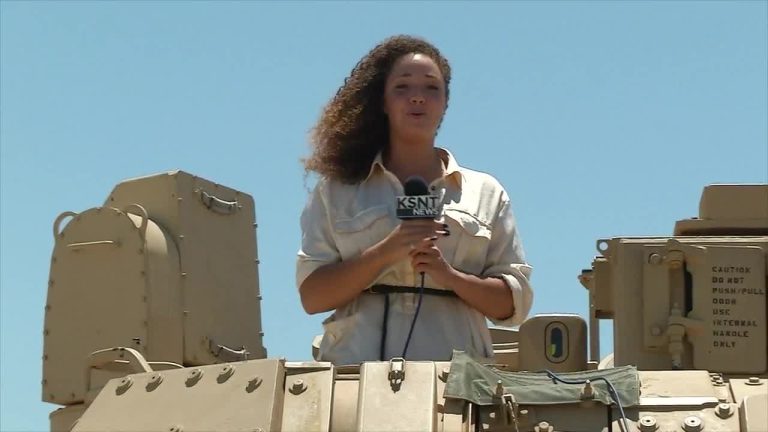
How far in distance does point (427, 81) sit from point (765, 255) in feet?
6.29

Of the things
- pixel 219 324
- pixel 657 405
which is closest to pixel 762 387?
pixel 657 405

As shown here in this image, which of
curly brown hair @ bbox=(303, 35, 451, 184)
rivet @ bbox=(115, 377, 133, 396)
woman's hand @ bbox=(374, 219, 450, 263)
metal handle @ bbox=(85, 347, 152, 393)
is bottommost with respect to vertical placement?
rivet @ bbox=(115, 377, 133, 396)

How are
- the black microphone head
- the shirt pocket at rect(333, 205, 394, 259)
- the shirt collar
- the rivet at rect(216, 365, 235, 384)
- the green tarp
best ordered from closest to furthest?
the green tarp
the rivet at rect(216, 365, 235, 384)
the black microphone head
the shirt pocket at rect(333, 205, 394, 259)
the shirt collar

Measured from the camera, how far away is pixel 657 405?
793cm

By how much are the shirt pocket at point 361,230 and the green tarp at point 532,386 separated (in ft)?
3.75

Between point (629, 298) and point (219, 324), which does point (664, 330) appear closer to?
point (629, 298)

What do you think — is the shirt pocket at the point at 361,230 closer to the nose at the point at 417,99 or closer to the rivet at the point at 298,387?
the nose at the point at 417,99

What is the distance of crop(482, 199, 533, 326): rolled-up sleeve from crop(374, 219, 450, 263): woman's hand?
0.60 meters

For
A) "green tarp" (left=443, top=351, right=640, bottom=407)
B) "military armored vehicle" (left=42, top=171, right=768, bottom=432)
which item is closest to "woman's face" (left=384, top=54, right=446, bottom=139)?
"military armored vehicle" (left=42, top=171, right=768, bottom=432)

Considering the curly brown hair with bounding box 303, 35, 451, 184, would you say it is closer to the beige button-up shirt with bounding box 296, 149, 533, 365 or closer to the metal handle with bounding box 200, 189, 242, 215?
the beige button-up shirt with bounding box 296, 149, 533, 365

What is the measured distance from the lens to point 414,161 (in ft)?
31.1

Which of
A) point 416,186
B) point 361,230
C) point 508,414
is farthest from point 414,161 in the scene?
point 508,414

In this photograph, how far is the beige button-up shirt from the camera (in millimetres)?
9031

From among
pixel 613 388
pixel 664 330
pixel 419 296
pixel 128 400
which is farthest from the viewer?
pixel 664 330
